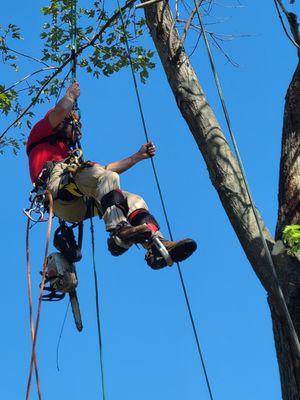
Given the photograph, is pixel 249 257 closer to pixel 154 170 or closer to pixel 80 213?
pixel 154 170

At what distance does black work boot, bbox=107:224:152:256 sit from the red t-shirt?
0.88 m

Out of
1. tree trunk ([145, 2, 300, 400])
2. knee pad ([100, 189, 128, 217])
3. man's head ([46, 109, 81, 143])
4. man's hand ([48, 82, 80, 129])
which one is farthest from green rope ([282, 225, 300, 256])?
man's head ([46, 109, 81, 143])

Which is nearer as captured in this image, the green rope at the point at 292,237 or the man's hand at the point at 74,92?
the green rope at the point at 292,237

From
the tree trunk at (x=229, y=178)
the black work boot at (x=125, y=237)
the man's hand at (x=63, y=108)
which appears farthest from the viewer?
the man's hand at (x=63, y=108)

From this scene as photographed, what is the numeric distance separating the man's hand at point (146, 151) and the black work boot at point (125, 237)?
0.55m

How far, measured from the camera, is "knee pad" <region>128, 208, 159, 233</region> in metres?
4.45

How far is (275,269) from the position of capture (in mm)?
3787

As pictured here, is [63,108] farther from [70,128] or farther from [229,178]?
[229,178]

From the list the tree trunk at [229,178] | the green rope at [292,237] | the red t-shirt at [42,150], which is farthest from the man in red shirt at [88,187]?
the green rope at [292,237]

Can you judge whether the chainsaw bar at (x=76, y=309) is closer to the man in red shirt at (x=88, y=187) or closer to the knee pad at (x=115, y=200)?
the man in red shirt at (x=88, y=187)

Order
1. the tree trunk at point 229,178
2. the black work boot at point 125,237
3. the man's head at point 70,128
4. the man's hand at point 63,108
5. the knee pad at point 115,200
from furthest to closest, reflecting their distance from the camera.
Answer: the man's head at point 70,128 < the man's hand at point 63,108 < the knee pad at point 115,200 < the black work boot at point 125,237 < the tree trunk at point 229,178

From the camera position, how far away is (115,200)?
4.43 meters

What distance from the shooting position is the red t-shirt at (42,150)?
16.5 ft

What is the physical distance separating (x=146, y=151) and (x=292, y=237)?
4.76 ft
